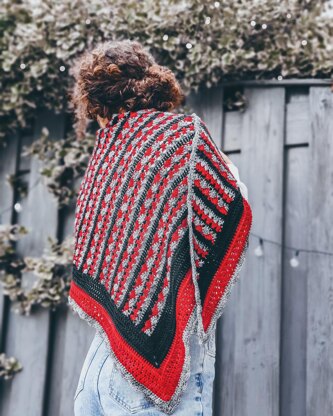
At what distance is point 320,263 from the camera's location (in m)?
2.57

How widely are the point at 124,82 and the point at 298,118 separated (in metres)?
1.04

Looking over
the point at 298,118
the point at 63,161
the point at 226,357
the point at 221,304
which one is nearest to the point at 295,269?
the point at 226,357

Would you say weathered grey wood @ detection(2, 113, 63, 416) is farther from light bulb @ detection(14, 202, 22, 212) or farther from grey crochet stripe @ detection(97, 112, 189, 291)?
grey crochet stripe @ detection(97, 112, 189, 291)

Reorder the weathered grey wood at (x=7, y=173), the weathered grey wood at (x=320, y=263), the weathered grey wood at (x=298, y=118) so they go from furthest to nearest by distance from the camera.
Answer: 1. the weathered grey wood at (x=7, y=173)
2. the weathered grey wood at (x=298, y=118)
3. the weathered grey wood at (x=320, y=263)

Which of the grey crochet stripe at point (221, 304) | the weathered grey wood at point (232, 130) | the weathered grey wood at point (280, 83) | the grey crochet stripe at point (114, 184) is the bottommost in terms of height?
the grey crochet stripe at point (221, 304)

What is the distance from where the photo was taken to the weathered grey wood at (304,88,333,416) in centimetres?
250

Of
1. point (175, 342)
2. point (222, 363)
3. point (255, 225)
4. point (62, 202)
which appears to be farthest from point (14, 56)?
point (175, 342)

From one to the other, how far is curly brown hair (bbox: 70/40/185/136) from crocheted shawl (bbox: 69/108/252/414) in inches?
4.4

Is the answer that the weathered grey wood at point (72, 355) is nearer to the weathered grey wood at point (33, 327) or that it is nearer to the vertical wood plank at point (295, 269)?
the weathered grey wood at point (33, 327)

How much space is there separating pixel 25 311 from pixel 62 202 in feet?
1.71

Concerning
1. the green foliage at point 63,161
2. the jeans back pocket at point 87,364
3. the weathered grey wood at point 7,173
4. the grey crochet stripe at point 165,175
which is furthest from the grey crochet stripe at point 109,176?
the weathered grey wood at point 7,173

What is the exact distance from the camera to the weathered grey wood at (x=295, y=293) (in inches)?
103

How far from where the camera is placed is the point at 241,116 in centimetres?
287

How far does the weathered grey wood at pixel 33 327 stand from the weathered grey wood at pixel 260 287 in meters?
0.88
